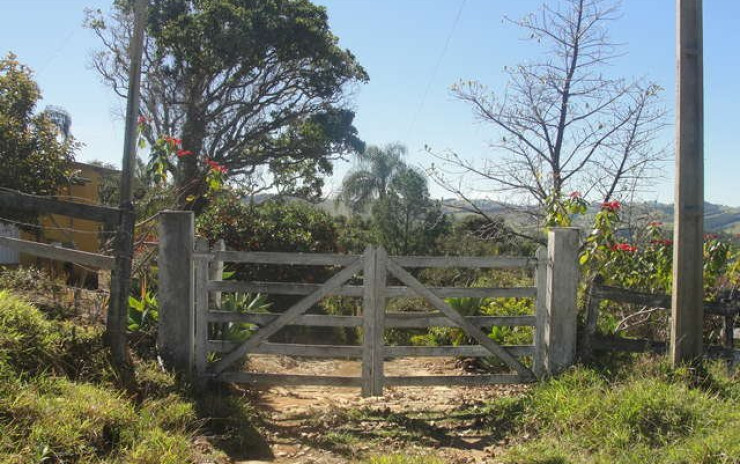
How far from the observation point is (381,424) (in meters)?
5.75

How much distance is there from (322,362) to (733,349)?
5.40 metres

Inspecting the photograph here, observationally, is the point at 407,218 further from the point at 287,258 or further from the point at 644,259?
the point at 287,258

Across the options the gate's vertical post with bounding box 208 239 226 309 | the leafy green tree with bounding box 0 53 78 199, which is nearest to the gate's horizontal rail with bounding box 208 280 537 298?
the gate's vertical post with bounding box 208 239 226 309

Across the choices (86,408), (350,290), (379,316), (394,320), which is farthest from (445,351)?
(86,408)

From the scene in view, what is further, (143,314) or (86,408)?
(143,314)

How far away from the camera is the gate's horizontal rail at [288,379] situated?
6.08 m

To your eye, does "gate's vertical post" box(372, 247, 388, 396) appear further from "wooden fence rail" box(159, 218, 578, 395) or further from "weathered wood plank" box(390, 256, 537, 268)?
"weathered wood plank" box(390, 256, 537, 268)

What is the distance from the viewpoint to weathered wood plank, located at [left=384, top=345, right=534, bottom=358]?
6.08m

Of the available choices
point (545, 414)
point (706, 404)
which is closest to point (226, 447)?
point (545, 414)

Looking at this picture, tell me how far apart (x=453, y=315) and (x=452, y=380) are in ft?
2.19

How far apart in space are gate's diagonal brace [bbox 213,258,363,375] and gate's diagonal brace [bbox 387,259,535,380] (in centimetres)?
42

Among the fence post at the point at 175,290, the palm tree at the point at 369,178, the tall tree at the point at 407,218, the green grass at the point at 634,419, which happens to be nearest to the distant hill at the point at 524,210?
the green grass at the point at 634,419

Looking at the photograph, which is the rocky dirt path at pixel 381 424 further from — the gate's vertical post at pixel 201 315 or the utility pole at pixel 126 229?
the utility pole at pixel 126 229

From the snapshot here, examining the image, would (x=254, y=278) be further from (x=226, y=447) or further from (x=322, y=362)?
(x=226, y=447)
